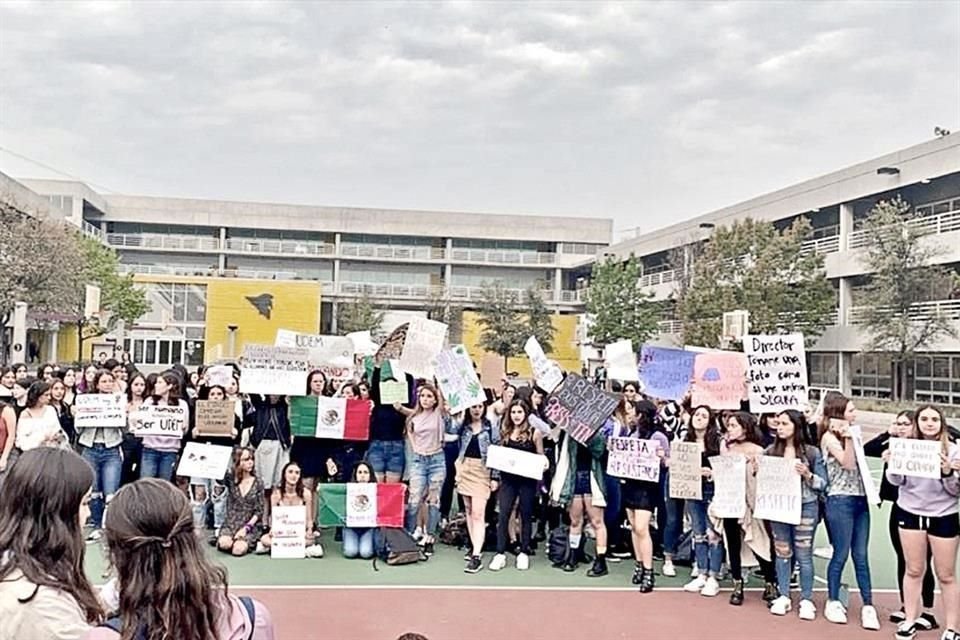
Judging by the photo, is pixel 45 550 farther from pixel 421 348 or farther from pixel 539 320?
pixel 539 320

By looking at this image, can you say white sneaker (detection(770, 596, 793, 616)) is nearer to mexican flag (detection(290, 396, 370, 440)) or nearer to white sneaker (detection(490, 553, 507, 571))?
white sneaker (detection(490, 553, 507, 571))

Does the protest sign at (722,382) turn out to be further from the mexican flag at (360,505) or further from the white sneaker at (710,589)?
the mexican flag at (360,505)

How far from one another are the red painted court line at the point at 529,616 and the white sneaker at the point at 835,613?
0.22ft

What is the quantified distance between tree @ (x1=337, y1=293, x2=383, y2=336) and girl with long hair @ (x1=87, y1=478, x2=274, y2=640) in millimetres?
54440

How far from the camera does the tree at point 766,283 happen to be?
3600 cm

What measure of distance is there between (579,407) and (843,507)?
97.4 inches

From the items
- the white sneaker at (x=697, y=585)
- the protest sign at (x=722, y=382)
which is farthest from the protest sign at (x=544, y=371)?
the white sneaker at (x=697, y=585)

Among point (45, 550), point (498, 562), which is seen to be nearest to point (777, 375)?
point (498, 562)

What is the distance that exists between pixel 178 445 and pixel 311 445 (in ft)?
4.34

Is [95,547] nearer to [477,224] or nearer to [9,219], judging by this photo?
[9,219]

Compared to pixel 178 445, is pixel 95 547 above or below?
below

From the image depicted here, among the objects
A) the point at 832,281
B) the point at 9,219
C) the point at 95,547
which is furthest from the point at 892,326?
the point at 9,219

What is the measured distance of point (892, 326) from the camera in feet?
99.7

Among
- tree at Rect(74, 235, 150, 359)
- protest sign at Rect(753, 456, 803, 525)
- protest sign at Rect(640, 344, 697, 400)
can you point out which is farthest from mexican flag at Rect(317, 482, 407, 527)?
tree at Rect(74, 235, 150, 359)
